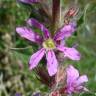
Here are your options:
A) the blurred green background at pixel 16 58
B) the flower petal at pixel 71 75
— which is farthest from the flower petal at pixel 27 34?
the blurred green background at pixel 16 58

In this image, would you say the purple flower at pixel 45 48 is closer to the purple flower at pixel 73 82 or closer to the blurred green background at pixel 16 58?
the purple flower at pixel 73 82

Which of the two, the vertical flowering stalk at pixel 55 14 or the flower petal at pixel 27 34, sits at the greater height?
the vertical flowering stalk at pixel 55 14

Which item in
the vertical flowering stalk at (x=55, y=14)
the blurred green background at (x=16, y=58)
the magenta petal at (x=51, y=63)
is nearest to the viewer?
the magenta petal at (x=51, y=63)

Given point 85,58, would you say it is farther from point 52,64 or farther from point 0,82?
point 52,64

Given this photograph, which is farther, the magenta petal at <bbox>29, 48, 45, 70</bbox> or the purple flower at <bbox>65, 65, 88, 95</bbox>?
the purple flower at <bbox>65, 65, 88, 95</bbox>

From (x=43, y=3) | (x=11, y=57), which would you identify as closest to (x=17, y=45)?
(x=11, y=57)

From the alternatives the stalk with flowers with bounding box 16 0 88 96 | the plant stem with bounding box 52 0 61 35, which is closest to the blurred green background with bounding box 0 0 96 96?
the stalk with flowers with bounding box 16 0 88 96

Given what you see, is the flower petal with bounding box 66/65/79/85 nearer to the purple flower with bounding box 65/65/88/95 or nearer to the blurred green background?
the purple flower with bounding box 65/65/88/95

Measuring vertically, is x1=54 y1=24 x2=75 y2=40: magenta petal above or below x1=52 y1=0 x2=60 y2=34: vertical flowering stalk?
below

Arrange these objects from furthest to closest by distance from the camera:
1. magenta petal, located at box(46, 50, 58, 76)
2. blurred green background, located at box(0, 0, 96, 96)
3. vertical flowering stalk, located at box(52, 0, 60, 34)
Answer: blurred green background, located at box(0, 0, 96, 96), vertical flowering stalk, located at box(52, 0, 60, 34), magenta petal, located at box(46, 50, 58, 76)

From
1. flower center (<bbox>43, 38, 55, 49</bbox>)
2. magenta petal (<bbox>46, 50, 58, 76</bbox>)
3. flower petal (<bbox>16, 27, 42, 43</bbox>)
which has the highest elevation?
flower petal (<bbox>16, 27, 42, 43</bbox>)
